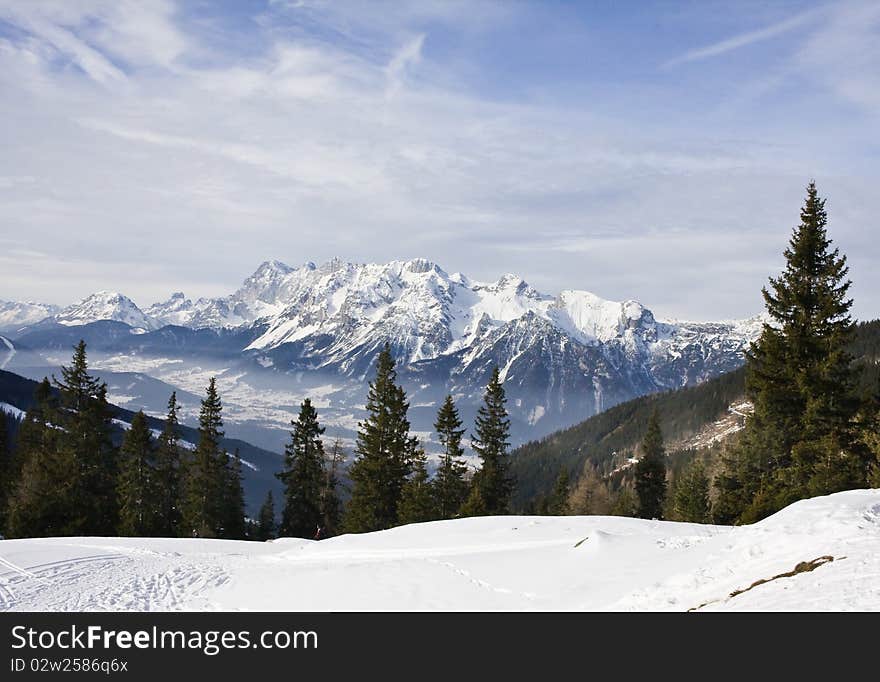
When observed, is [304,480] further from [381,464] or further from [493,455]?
[493,455]

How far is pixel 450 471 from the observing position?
4372cm

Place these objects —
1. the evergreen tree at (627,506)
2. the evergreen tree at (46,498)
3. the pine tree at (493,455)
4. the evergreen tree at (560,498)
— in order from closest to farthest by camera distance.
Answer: the evergreen tree at (46,498) → the pine tree at (493,455) → the evergreen tree at (627,506) → the evergreen tree at (560,498)

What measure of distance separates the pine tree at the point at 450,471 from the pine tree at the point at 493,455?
139cm

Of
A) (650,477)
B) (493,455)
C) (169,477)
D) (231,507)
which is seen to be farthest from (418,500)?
(650,477)

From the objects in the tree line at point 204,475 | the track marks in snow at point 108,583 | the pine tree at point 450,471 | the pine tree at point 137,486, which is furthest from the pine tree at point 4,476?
the pine tree at point 450,471

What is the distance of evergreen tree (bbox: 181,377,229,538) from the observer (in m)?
42.1

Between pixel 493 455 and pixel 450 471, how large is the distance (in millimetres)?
3271

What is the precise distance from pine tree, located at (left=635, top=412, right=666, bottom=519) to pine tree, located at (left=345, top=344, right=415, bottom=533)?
26.5m

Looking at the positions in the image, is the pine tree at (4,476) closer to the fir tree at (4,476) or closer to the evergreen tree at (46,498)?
the fir tree at (4,476)

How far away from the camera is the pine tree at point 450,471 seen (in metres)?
43.1

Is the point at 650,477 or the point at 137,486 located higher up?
the point at 137,486
